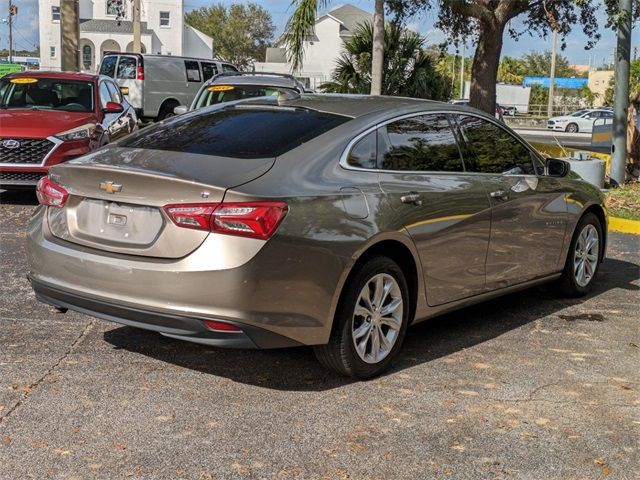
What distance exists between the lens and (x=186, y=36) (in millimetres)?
67375

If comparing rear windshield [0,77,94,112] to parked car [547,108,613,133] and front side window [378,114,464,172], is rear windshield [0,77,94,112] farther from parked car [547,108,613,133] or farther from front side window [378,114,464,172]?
parked car [547,108,613,133]

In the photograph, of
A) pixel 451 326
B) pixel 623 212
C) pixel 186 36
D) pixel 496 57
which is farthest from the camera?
pixel 186 36

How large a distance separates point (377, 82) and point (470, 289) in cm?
1131

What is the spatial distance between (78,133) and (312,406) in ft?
25.0

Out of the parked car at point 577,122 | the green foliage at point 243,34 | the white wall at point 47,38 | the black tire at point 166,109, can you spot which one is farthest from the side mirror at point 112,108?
the green foliage at point 243,34

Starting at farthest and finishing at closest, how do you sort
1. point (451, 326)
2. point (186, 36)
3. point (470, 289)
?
point (186, 36) < point (451, 326) < point (470, 289)

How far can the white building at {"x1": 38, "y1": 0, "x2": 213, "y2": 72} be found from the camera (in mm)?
64062

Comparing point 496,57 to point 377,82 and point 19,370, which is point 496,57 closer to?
point 377,82

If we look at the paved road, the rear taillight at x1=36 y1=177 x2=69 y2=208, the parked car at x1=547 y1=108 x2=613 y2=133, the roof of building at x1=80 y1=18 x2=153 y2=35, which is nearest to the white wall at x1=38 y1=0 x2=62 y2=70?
the roof of building at x1=80 y1=18 x2=153 y2=35

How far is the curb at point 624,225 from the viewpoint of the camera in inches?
416

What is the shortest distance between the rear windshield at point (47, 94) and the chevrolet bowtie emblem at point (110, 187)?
7.82m

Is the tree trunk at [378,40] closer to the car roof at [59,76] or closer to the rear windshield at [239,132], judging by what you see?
the car roof at [59,76]

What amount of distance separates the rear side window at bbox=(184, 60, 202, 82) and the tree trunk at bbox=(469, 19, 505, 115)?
10.1m

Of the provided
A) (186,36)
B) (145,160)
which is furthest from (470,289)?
(186,36)
